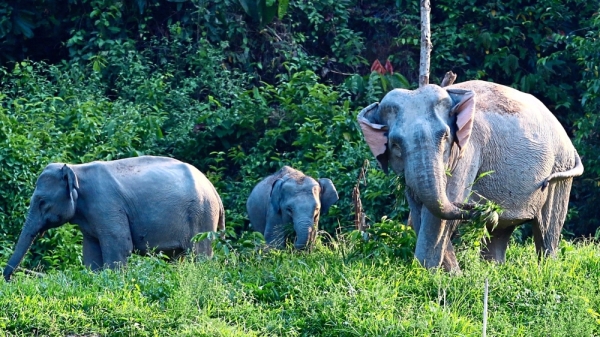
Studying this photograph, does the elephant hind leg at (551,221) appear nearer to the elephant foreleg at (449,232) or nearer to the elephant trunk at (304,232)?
the elephant foreleg at (449,232)

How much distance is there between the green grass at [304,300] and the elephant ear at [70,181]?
1705 millimetres

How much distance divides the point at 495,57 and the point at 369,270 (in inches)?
296

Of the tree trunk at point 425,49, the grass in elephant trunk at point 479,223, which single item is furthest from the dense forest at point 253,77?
the grass in elephant trunk at point 479,223

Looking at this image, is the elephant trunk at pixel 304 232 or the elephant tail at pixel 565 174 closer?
the elephant tail at pixel 565 174

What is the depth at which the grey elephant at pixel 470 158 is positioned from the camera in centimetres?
782

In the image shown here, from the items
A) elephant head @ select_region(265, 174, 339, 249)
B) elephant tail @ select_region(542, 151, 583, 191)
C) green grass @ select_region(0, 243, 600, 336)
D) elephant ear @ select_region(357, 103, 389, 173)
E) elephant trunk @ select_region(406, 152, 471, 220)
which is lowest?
elephant head @ select_region(265, 174, 339, 249)

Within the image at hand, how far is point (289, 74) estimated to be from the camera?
49.5 feet

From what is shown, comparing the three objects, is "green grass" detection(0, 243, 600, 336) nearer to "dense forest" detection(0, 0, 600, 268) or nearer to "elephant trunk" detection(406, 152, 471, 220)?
"elephant trunk" detection(406, 152, 471, 220)

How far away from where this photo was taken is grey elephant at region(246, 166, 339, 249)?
11711mm

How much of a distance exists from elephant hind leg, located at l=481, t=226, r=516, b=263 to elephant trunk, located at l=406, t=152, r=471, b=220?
1.47m

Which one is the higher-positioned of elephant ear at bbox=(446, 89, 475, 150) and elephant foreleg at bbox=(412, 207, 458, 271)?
elephant ear at bbox=(446, 89, 475, 150)

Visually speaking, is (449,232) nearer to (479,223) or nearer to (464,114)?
(479,223)

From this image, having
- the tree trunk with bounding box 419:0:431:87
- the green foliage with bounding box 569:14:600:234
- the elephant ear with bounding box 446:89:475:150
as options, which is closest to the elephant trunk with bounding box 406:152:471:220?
the elephant ear with bounding box 446:89:475:150

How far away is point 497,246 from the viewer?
922 cm
